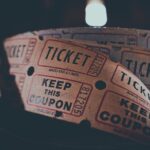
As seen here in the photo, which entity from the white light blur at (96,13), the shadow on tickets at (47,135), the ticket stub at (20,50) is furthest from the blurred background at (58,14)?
the shadow on tickets at (47,135)

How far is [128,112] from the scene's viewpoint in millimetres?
765

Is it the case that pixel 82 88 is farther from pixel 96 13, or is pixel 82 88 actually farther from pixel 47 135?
pixel 96 13

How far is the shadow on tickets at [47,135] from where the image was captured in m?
0.69

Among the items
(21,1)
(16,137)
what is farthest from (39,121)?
(21,1)

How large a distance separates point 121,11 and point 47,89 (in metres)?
1.56

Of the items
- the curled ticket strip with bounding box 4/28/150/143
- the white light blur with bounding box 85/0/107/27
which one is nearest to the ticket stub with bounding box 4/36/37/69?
the curled ticket strip with bounding box 4/28/150/143

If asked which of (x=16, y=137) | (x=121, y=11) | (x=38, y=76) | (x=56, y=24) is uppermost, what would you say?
(x=121, y=11)

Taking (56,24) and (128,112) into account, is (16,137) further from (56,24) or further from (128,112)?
(56,24)

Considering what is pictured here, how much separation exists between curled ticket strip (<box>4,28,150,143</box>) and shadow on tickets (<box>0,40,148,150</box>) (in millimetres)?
17

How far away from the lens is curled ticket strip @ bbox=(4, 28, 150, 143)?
0.75 metres

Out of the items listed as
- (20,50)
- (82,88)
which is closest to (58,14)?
(20,50)

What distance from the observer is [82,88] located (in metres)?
0.77

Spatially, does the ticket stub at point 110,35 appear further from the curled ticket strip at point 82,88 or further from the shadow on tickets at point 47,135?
the shadow on tickets at point 47,135

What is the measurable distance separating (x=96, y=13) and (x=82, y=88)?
1.34 metres
